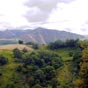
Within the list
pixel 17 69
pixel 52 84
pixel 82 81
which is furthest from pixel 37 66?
pixel 82 81

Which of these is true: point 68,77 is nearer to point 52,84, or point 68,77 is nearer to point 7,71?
point 52,84

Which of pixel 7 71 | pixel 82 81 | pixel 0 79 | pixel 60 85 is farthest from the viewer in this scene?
pixel 7 71

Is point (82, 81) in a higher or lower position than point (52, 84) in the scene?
higher

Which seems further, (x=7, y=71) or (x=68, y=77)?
(x=7, y=71)

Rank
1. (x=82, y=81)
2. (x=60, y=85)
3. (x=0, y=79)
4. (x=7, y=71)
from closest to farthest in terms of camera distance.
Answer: (x=82, y=81) → (x=60, y=85) → (x=0, y=79) → (x=7, y=71)

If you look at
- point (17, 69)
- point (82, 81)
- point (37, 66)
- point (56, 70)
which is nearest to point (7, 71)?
point (17, 69)

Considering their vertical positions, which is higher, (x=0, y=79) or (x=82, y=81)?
(x=82, y=81)

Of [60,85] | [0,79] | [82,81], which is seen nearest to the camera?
[82,81]

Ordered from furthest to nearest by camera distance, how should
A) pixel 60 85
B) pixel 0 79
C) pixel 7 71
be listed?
pixel 7 71 < pixel 0 79 < pixel 60 85

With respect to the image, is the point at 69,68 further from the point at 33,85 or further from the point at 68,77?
the point at 33,85
